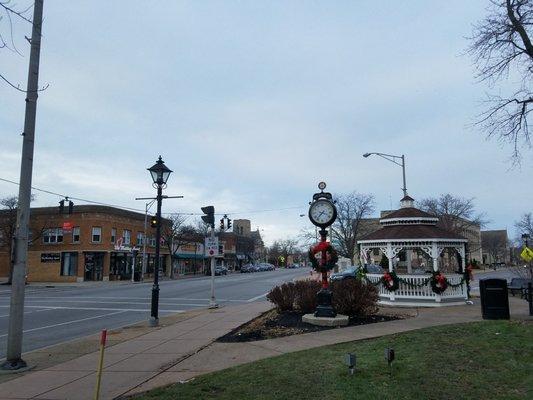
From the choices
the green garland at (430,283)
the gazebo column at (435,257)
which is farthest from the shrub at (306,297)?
the gazebo column at (435,257)

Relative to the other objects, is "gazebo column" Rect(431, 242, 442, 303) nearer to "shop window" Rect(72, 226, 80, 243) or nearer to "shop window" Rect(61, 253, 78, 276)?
"shop window" Rect(72, 226, 80, 243)

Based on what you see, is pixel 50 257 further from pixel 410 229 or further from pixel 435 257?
pixel 435 257

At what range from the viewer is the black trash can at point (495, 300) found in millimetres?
12859

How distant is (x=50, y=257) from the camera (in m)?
57.1

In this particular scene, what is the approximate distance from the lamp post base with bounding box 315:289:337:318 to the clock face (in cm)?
206

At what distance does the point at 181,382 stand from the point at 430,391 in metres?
3.67

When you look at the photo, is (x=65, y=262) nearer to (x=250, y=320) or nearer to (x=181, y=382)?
(x=250, y=320)

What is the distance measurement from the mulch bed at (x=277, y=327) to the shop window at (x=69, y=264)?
46.5m

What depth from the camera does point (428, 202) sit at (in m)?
84.8

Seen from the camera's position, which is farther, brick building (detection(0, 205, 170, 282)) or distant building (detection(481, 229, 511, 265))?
distant building (detection(481, 229, 511, 265))

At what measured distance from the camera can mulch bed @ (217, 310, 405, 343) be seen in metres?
11.6

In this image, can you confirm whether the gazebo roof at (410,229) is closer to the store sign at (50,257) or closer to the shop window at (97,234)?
the shop window at (97,234)

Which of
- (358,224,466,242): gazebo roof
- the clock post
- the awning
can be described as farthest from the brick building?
the clock post

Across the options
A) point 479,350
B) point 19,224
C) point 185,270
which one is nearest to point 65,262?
point 185,270
